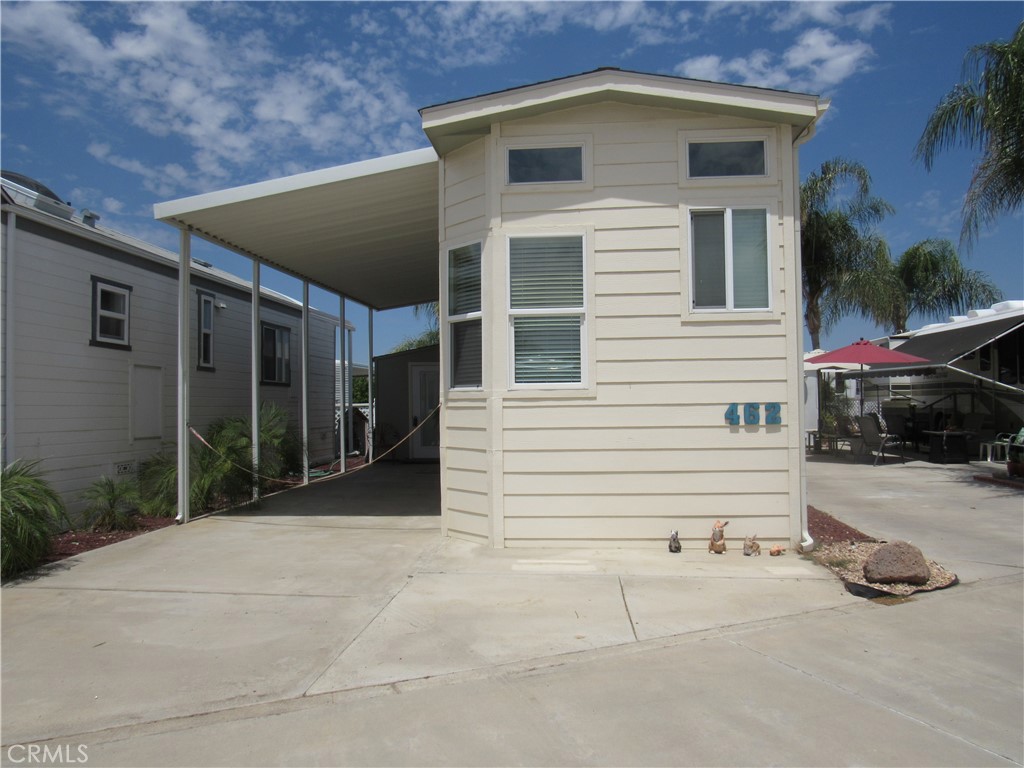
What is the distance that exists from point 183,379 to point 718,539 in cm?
638

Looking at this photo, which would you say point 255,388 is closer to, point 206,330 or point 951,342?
point 206,330

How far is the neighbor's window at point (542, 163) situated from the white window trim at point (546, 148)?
3 cm

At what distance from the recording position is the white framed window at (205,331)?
1270cm

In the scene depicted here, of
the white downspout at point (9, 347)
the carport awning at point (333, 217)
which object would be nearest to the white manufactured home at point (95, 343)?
the white downspout at point (9, 347)

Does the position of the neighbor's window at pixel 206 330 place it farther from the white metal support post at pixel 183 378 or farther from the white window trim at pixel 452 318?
the white window trim at pixel 452 318

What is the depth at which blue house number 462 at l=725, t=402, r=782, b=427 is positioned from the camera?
21.0 feet

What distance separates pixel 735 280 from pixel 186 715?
18.1 ft

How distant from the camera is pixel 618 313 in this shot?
652 cm

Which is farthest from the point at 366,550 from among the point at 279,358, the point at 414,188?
the point at 279,358

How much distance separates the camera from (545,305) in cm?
662

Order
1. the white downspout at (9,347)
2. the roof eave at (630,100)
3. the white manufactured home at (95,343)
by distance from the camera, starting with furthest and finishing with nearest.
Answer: the white manufactured home at (95,343) → the white downspout at (9,347) → the roof eave at (630,100)

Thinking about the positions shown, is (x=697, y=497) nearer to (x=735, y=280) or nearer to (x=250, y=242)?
(x=735, y=280)

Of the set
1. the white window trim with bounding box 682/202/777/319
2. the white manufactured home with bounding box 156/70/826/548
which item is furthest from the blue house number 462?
the white window trim with bounding box 682/202/777/319

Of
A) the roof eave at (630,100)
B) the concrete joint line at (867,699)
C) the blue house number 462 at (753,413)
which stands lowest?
the concrete joint line at (867,699)
